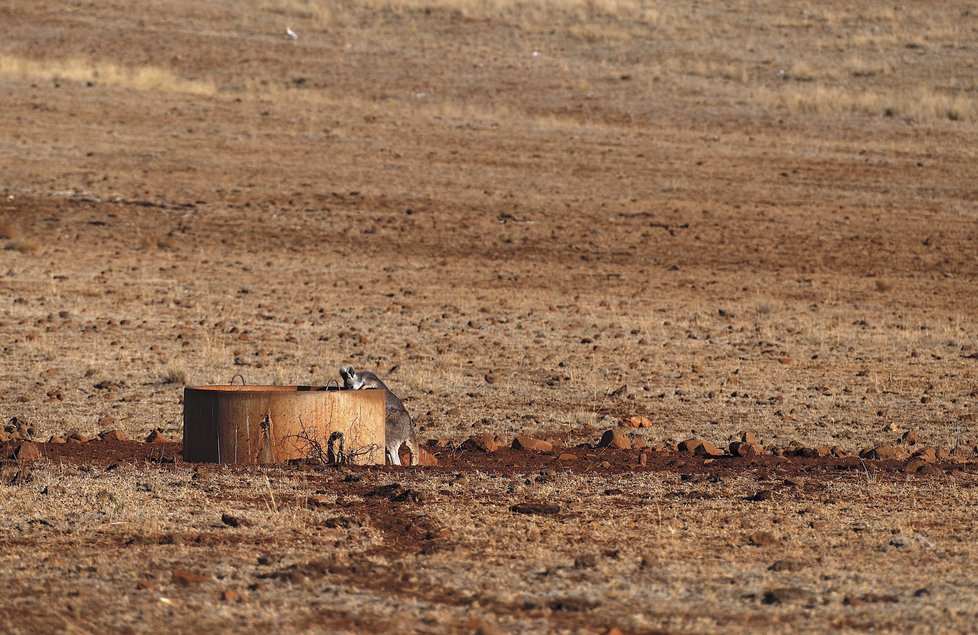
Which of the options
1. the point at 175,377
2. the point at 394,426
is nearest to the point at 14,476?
the point at 394,426

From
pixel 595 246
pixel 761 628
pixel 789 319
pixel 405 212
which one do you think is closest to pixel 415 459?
pixel 761 628

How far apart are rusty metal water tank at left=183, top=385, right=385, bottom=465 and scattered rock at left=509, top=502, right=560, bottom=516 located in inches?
59.8

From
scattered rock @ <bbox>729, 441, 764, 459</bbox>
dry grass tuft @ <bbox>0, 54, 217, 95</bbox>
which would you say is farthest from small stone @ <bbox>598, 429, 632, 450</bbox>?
dry grass tuft @ <bbox>0, 54, 217, 95</bbox>

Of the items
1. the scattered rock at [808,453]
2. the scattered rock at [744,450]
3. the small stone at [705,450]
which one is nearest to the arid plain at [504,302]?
the scattered rock at [808,453]

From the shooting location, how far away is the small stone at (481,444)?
32.6ft

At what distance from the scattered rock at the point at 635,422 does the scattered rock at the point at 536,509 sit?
4118mm

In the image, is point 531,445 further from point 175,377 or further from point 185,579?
point 185,579

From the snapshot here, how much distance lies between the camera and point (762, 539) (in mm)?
6746

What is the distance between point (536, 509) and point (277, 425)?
1863 millimetres

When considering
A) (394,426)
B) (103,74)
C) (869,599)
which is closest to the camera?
(869,599)

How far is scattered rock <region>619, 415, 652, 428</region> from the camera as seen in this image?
1159 cm

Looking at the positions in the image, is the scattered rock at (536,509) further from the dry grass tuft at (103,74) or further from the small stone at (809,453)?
the dry grass tuft at (103,74)

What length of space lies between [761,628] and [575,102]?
26.1m

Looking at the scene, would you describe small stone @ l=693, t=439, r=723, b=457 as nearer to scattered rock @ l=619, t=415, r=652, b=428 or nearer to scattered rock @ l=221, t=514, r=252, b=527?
scattered rock @ l=619, t=415, r=652, b=428
